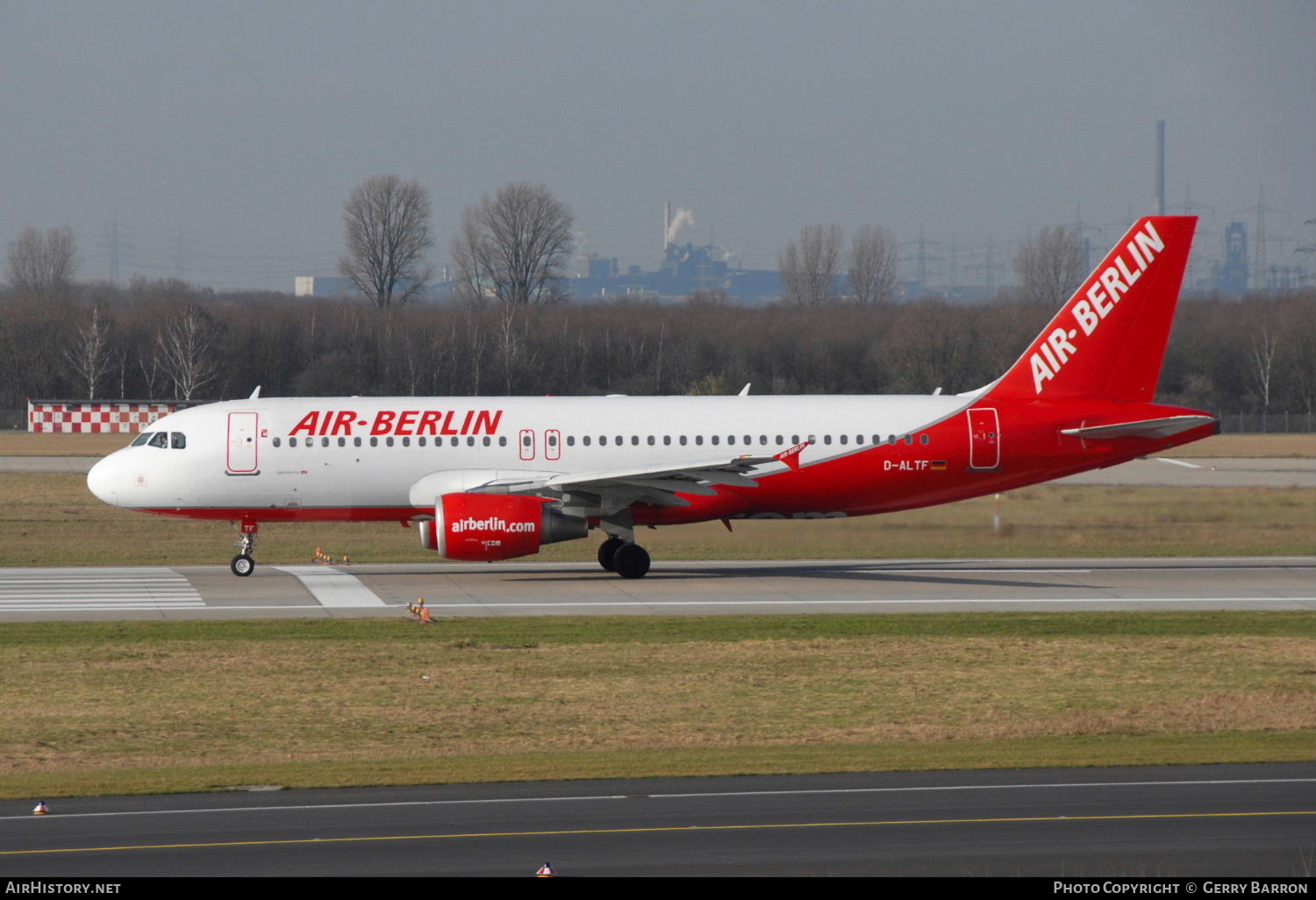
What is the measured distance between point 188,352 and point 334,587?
74108mm

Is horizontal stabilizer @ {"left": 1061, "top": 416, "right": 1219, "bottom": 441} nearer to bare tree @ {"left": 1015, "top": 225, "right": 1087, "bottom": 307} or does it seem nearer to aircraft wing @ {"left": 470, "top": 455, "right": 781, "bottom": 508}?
aircraft wing @ {"left": 470, "top": 455, "right": 781, "bottom": 508}

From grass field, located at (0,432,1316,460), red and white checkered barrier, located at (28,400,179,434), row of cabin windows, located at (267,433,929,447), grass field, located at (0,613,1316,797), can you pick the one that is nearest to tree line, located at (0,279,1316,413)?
red and white checkered barrier, located at (28,400,179,434)

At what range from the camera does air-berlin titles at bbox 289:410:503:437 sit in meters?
32.4

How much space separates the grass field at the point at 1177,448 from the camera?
73062 millimetres

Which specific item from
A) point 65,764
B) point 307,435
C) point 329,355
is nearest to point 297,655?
point 65,764

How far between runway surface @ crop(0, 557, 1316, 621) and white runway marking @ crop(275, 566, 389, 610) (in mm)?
38

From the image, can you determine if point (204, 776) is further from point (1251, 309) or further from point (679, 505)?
point (1251, 309)

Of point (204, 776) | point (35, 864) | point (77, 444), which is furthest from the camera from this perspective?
point (77, 444)

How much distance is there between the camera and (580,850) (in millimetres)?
12992

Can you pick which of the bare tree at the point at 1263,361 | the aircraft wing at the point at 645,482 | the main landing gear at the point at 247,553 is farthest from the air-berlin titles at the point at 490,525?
the bare tree at the point at 1263,361

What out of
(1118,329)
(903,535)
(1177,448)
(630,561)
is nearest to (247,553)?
(630,561)

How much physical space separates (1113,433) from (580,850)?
22.5 m

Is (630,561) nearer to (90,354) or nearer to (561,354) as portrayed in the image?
(561,354)

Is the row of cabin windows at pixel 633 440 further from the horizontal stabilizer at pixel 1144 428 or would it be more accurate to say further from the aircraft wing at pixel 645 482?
the horizontal stabilizer at pixel 1144 428
